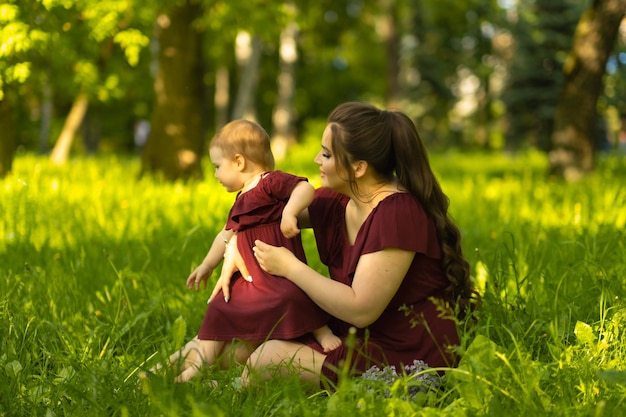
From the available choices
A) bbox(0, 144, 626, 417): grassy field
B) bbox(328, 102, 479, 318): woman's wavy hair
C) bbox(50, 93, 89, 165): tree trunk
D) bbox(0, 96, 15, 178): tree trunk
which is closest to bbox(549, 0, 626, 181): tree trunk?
bbox(0, 144, 626, 417): grassy field

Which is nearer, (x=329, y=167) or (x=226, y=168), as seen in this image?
(x=329, y=167)

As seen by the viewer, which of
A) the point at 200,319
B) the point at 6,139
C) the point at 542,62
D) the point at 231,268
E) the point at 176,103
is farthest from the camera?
the point at 542,62

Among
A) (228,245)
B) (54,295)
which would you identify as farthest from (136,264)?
(228,245)

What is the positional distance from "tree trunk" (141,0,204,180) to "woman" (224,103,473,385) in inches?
283

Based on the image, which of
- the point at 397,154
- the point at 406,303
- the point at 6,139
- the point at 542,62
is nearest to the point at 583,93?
the point at 6,139

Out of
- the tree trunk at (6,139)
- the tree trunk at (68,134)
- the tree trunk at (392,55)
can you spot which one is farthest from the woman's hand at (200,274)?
the tree trunk at (392,55)

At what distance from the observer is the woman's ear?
136 inches

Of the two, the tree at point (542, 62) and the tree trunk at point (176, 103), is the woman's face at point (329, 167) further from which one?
the tree at point (542, 62)

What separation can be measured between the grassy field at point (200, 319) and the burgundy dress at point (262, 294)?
23 centimetres

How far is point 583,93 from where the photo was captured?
11.1 meters

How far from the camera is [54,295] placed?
171 inches

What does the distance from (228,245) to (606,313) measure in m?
1.65

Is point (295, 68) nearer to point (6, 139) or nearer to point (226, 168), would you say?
point (6, 139)

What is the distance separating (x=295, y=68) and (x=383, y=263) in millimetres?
19116
